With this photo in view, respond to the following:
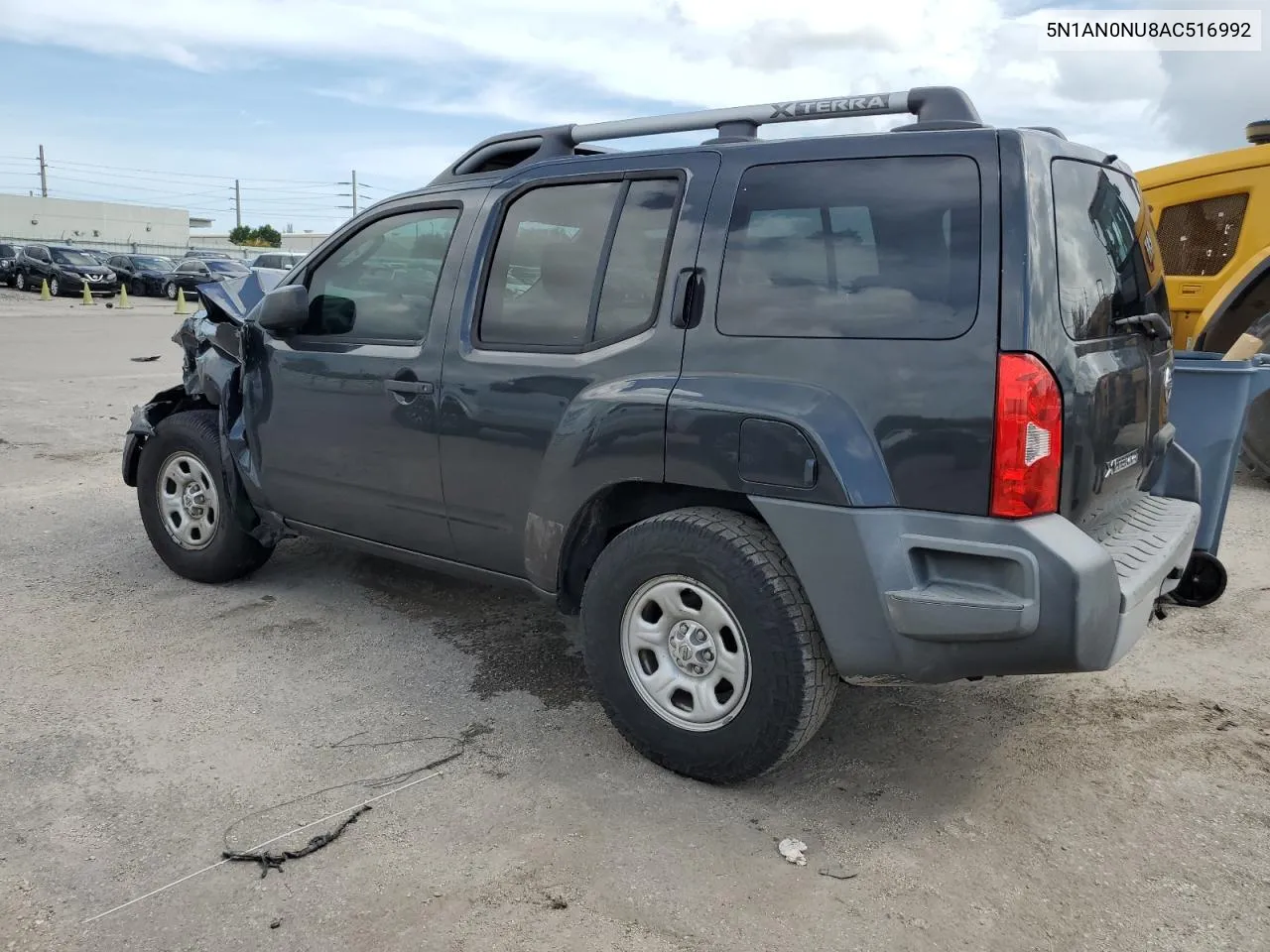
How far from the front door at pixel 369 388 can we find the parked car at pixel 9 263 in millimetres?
35287

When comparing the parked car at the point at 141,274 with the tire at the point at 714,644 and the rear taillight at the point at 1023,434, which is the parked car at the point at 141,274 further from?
the rear taillight at the point at 1023,434

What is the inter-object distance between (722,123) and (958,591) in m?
1.70

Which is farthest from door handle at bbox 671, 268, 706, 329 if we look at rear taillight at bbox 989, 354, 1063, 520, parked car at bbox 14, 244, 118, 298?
parked car at bbox 14, 244, 118, 298

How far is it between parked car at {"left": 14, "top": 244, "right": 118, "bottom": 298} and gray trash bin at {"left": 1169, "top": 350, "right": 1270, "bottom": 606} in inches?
1323

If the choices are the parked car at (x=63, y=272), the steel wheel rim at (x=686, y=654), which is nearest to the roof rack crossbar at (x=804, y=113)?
the steel wheel rim at (x=686, y=654)

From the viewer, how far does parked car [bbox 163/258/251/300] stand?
3198 cm

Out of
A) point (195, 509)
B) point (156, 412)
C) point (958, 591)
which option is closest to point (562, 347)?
point (958, 591)

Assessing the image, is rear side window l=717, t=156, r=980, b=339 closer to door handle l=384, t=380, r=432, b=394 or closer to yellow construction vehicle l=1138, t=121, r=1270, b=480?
door handle l=384, t=380, r=432, b=394

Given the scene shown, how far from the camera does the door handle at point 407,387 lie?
3.88 meters

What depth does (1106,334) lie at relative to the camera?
3.07 m

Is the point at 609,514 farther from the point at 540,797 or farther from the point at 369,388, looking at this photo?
the point at 369,388

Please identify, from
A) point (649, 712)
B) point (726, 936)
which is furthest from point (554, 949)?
point (649, 712)

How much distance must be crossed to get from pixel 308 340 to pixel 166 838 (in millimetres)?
2115

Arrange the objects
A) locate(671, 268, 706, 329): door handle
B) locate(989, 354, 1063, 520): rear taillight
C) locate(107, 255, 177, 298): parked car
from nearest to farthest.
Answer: locate(989, 354, 1063, 520): rear taillight → locate(671, 268, 706, 329): door handle → locate(107, 255, 177, 298): parked car
